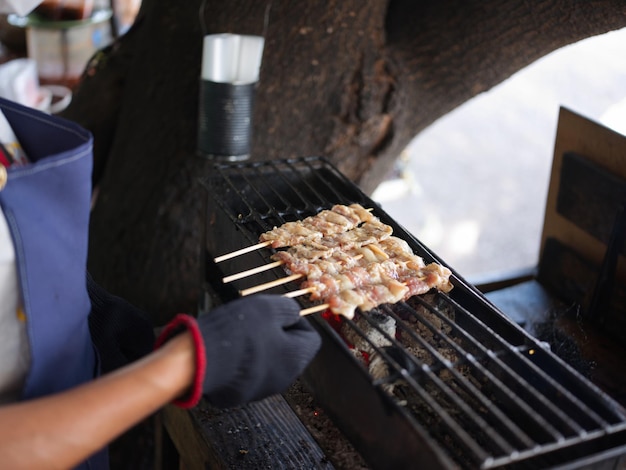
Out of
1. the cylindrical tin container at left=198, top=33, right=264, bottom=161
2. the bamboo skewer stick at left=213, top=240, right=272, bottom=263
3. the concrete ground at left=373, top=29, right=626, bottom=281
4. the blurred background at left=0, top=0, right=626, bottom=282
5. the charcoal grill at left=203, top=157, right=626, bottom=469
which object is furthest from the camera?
the concrete ground at left=373, top=29, right=626, bottom=281

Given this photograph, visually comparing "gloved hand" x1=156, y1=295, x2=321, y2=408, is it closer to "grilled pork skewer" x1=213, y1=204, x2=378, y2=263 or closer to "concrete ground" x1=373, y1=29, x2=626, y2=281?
"grilled pork skewer" x1=213, y1=204, x2=378, y2=263

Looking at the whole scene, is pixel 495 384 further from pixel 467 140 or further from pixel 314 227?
pixel 467 140

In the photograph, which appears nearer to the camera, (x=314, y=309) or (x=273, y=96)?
(x=314, y=309)

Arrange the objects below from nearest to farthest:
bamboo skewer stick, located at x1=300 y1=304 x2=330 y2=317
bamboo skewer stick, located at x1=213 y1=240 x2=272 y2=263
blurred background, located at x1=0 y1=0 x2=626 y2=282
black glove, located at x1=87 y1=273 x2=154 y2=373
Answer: bamboo skewer stick, located at x1=300 y1=304 x2=330 y2=317
black glove, located at x1=87 y1=273 x2=154 y2=373
bamboo skewer stick, located at x1=213 y1=240 x2=272 y2=263
blurred background, located at x1=0 y1=0 x2=626 y2=282

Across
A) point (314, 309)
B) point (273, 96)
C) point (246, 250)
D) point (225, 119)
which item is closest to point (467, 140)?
point (273, 96)

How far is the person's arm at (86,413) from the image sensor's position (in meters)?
1.61

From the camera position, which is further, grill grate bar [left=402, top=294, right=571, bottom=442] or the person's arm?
grill grate bar [left=402, top=294, right=571, bottom=442]

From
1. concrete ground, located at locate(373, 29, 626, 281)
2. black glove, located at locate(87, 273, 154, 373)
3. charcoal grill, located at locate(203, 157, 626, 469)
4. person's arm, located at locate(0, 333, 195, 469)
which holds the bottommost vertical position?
concrete ground, located at locate(373, 29, 626, 281)

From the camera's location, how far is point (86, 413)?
5.41 ft

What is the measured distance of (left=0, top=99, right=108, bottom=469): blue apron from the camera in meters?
1.79

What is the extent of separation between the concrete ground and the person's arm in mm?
4196

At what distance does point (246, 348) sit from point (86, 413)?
0.43 metres

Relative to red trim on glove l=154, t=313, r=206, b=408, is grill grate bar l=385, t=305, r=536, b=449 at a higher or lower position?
lower

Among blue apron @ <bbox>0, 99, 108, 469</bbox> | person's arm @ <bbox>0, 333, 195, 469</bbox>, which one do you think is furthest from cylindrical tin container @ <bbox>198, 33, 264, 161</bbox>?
person's arm @ <bbox>0, 333, 195, 469</bbox>
